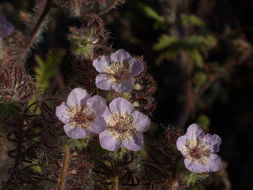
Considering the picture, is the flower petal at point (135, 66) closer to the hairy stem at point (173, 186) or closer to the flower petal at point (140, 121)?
the flower petal at point (140, 121)

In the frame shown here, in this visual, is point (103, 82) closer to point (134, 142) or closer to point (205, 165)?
point (134, 142)

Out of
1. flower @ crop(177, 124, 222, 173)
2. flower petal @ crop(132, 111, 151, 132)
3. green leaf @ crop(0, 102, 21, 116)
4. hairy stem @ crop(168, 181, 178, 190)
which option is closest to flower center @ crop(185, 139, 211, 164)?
flower @ crop(177, 124, 222, 173)

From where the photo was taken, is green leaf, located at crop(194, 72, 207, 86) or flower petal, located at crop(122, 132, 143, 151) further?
green leaf, located at crop(194, 72, 207, 86)

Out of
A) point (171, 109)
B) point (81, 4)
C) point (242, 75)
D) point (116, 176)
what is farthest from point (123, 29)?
point (116, 176)

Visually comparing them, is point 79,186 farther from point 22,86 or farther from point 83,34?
point 83,34

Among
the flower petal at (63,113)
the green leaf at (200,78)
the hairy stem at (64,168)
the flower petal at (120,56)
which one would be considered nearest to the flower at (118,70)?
the flower petal at (120,56)

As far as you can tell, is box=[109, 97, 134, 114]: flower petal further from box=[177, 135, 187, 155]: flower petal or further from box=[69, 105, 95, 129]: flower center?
box=[177, 135, 187, 155]: flower petal

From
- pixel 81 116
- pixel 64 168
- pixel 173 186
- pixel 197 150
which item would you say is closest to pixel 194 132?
pixel 197 150
